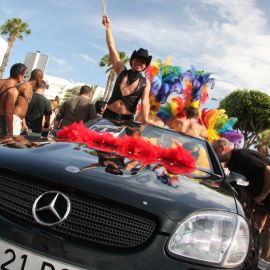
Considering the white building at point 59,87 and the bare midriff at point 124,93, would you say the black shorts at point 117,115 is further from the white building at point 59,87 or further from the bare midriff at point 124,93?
the white building at point 59,87

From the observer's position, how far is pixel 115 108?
5223 millimetres

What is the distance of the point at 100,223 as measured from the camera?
7.08 ft

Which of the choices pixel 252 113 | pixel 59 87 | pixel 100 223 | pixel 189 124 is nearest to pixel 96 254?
pixel 100 223

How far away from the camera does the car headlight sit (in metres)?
2.08

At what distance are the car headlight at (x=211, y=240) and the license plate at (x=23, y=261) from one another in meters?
0.50

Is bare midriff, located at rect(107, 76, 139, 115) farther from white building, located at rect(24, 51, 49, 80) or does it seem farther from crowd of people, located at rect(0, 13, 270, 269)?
white building, located at rect(24, 51, 49, 80)

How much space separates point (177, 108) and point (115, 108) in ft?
15.9

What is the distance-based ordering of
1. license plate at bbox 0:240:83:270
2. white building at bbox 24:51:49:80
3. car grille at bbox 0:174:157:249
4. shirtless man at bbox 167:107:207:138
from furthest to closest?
white building at bbox 24:51:49:80
shirtless man at bbox 167:107:207:138
car grille at bbox 0:174:157:249
license plate at bbox 0:240:83:270

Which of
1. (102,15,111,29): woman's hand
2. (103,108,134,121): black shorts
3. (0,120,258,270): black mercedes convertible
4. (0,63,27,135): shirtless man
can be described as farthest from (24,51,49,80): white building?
(0,120,258,270): black mercedes convertible

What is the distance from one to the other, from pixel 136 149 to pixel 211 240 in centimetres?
128

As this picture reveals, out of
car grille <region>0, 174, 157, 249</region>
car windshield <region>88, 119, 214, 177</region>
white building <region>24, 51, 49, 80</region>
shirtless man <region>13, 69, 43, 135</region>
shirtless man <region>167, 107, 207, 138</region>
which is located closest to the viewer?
car grille <region>0, 174, 157, 249</region>

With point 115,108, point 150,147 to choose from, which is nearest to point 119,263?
point 150,147

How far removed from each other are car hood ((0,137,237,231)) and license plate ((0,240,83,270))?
35 centimetres

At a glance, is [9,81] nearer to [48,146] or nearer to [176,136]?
[176,136]
